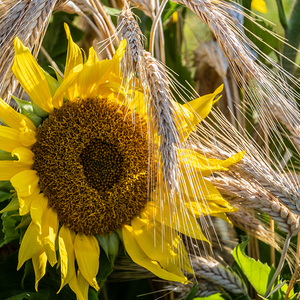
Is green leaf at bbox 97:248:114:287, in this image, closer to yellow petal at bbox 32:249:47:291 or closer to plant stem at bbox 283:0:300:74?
yellow petal at bbox 32:249:47:291

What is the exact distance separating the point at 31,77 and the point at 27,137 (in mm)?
95

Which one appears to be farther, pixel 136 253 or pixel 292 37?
pixel 292 37

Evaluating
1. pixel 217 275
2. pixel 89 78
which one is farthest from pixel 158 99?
pixel 217 275

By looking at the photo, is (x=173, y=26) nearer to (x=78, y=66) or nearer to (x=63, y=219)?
(x=78, y=66)

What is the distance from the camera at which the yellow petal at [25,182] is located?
55 centimetres

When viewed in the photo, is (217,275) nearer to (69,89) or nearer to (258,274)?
(258,274)

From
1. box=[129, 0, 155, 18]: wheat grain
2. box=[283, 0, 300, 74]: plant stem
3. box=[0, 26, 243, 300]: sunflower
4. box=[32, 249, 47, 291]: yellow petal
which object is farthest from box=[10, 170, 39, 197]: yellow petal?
box=[283, 0, 300, 74]: plant stem

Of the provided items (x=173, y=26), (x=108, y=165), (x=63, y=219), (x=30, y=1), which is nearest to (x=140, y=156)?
(x=108, y=165)

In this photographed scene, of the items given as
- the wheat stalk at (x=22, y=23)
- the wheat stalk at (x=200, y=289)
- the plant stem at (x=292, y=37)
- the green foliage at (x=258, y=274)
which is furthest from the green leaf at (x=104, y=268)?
the plant stem at (x=292, y=37)

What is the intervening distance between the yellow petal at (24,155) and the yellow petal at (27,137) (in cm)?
1

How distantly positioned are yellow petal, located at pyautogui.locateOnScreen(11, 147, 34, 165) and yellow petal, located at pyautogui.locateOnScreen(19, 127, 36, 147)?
0.03ft

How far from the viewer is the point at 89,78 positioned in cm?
59

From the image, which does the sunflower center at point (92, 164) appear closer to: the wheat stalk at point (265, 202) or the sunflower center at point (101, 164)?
the sunflower center at point (101, 164)

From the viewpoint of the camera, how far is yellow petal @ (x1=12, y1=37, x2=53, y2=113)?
1.80 ft
